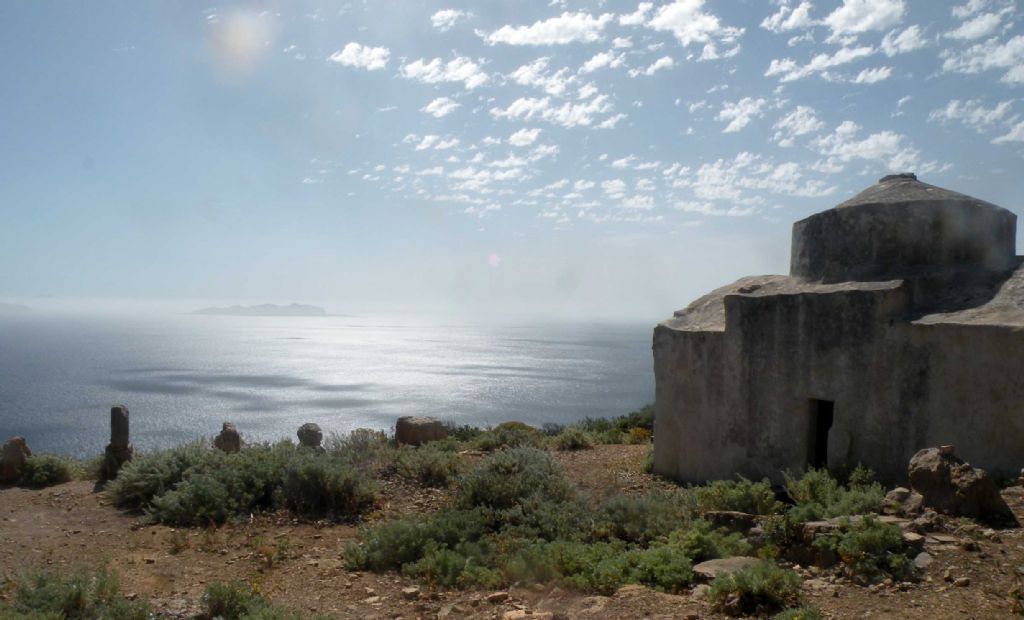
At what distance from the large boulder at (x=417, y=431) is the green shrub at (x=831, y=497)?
827 centimetres

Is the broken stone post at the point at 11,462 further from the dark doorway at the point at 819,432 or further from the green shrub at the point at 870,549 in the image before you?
the dark doorway at the point at 819,432

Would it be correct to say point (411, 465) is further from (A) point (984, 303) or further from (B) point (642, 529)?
(A) point (984, 303)

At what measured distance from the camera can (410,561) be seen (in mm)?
7227

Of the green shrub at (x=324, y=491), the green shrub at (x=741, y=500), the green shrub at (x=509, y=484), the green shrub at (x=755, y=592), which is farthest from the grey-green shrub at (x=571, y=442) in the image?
the green shrub at (x=755, y=592)

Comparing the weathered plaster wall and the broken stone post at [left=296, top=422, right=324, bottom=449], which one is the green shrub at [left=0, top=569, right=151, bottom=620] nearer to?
the broken stone post at [left=296, top=422, right=324, bottom=449]

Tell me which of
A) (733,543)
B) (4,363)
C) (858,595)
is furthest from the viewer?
(4,363)

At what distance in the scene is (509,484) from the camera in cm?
902

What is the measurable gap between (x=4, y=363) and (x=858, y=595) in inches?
4052

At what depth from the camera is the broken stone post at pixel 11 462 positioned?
1186 centimetres

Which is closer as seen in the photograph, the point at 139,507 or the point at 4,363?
the point at 139,507

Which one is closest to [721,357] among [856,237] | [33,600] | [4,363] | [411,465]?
[856,237]

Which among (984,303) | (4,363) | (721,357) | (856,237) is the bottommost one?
(4,363)

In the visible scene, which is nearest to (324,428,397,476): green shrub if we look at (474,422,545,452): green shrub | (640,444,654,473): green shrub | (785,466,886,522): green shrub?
(474,422,545,452): green shrub

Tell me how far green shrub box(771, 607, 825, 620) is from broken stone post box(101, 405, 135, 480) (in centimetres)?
1109
